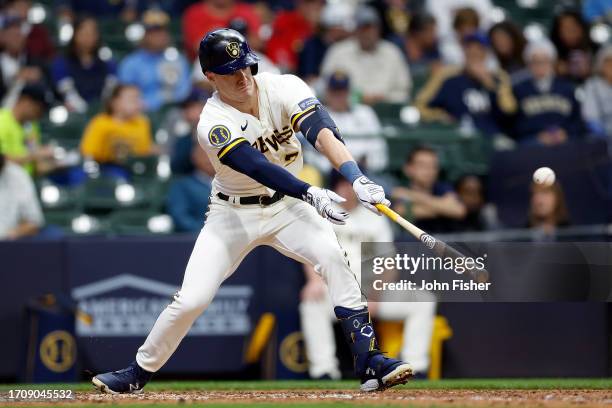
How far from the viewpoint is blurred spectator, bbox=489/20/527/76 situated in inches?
525

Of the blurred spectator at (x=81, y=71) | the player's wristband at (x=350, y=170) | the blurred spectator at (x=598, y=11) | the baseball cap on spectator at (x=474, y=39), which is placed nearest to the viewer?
the player's wristband at (x=350, y=170)

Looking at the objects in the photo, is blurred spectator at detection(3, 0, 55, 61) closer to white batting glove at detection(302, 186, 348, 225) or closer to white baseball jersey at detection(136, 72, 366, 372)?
white baseball jersey at detection(136, 72, 366, 372)

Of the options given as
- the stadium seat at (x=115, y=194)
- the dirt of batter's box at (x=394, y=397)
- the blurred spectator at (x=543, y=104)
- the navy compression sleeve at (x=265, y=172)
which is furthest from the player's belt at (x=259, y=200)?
the blurred spectator at (x=543, y=104)

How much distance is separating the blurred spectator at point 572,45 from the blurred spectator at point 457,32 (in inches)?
37.1

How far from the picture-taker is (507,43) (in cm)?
1338

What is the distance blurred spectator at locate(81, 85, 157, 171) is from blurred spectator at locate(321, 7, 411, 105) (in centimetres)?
230

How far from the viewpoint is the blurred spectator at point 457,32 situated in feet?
43.5

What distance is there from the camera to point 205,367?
31.9ft

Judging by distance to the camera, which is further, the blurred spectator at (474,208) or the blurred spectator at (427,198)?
the blurred spectator at (474,208)

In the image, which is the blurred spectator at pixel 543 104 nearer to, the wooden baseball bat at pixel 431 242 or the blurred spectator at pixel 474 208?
the blurred spectator at pixel 474 208

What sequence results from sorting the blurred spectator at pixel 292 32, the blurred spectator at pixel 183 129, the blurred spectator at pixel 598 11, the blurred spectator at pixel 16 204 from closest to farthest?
the blurred spectator at pixel 16 204 < the blurred spectator at pixel 183 129 < the blurred spectator at pixel 292 32 < the blurred spectator at pixel 598 11

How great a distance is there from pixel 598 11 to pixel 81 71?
6.49 metres

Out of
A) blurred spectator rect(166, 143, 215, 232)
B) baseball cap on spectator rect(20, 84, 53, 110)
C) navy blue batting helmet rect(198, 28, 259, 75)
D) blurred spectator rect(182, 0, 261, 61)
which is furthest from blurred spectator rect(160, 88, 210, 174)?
navy blue batting helmet rect(198, 28, 259, 75)

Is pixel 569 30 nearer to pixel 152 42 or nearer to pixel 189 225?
pixel 152 42
